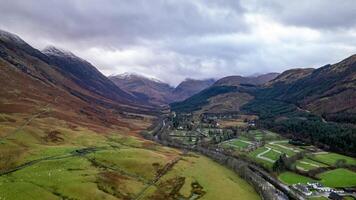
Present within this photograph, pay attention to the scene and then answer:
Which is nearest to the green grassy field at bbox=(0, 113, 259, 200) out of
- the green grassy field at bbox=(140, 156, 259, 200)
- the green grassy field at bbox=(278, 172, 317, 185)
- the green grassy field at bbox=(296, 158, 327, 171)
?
the green grassy field at bbox=(140, 156, 259, 200)

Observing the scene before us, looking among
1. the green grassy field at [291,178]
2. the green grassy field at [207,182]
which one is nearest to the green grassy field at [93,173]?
the green grassy field at [207,182]

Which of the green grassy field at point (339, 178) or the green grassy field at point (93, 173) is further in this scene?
the green grassy field at point (339, 178)

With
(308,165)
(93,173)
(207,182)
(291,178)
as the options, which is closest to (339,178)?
(291,178)

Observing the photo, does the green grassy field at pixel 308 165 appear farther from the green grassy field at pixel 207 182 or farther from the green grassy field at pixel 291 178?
the green grassy field at pixel 207 182

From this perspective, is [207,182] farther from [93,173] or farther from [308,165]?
[308,165]

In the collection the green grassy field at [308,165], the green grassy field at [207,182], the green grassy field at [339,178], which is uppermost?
the green grassy field at [308,165]

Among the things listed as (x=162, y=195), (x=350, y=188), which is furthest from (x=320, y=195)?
(x=162, y=195)
